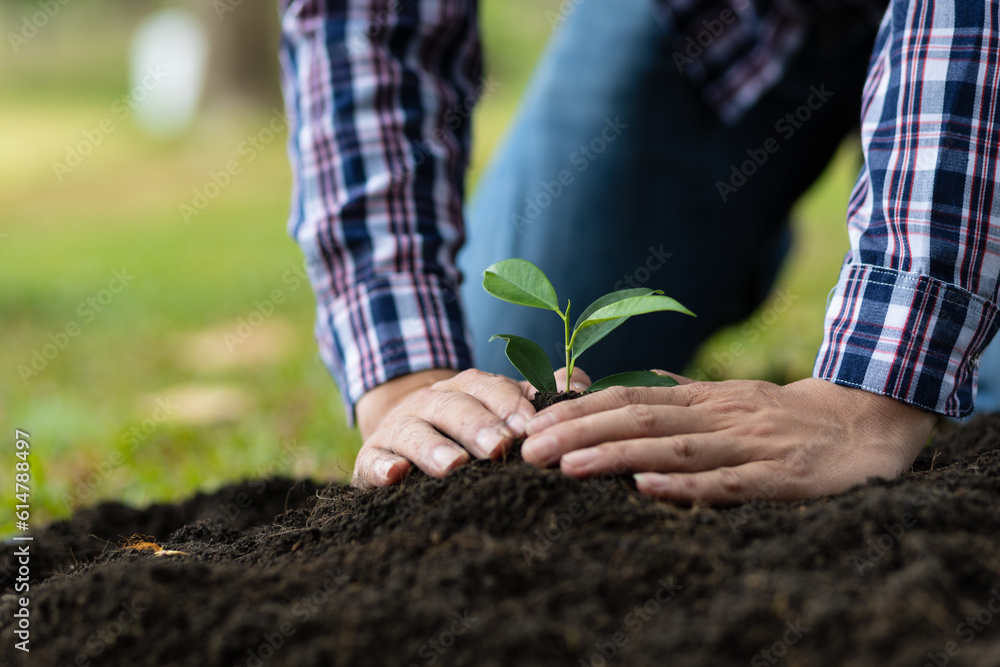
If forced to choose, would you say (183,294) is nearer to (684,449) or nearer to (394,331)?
(394,331)

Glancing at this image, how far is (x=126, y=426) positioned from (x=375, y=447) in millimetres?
1833

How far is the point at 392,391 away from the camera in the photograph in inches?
67.3

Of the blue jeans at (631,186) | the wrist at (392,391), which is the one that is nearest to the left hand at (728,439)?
the wrist at (392,391)

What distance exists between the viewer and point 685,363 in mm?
3021

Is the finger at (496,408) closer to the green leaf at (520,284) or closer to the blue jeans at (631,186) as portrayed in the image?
the green leaf at (520,284)

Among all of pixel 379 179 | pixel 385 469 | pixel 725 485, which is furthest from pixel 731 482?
pixel 379 179

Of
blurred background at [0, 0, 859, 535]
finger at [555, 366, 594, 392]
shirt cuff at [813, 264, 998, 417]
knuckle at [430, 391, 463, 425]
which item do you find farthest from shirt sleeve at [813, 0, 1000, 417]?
blurred background at [0, 0, 859, 535]

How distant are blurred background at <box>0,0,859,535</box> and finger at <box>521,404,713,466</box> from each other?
62cm

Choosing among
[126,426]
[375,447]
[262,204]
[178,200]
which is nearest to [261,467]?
[126,426]

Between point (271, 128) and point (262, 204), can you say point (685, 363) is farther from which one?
point (271, 128)

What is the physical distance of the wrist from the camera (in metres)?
1.69

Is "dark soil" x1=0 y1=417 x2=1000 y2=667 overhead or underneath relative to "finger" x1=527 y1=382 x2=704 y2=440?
underneath

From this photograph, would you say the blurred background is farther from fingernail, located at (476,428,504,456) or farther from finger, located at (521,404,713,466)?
finger, located at (521,404,713,466)

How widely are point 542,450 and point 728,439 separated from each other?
0.28 metres
